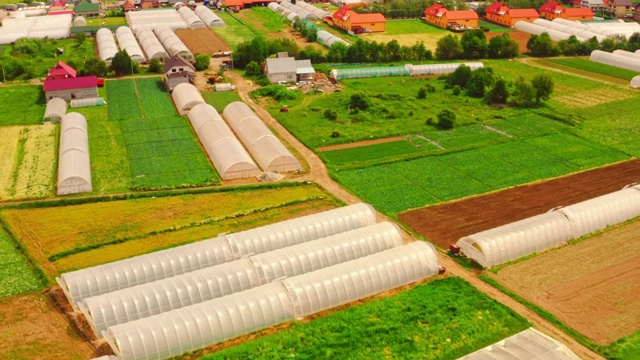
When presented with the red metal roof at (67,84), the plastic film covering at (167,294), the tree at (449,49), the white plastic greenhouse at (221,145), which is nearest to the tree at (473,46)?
the tree at (449,49)

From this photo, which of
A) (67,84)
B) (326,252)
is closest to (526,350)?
(326,252)

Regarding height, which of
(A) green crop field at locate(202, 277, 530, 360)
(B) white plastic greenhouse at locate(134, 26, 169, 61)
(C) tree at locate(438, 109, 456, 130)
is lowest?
(A) green crop field at locate(202, 277, 530, 360)

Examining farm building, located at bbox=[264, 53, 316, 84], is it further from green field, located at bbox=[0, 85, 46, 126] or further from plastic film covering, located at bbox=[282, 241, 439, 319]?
plastic film covering, located at bbox=[282, 241, 439, 319]

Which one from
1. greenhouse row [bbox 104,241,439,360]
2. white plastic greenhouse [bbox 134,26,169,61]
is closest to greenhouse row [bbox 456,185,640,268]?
greenhouse row [bbox 104,241,439,360]

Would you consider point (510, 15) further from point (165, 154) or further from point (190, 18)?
point (165, 154)

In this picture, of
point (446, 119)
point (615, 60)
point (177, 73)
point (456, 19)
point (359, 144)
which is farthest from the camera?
point (456, 19)

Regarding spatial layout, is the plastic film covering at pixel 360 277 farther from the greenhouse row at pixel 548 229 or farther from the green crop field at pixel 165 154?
the green crop field at pixel 165 154

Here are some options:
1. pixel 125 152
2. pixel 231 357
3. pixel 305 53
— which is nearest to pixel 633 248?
pixel 231 357
